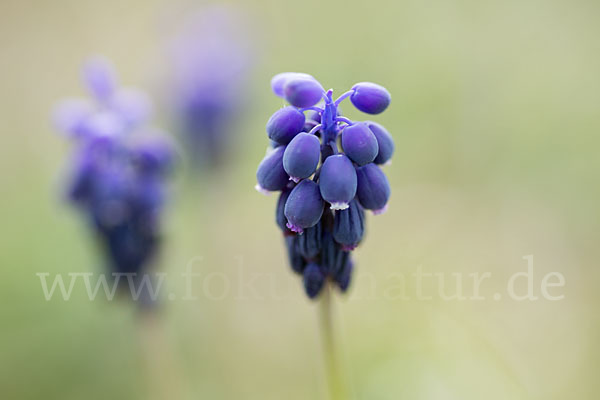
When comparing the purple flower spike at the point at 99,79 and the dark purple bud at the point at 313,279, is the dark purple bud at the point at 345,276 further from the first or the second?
the purple flower spike at the point at 99,79

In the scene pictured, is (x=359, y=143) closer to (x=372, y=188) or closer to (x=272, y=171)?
(x=372, y=188)

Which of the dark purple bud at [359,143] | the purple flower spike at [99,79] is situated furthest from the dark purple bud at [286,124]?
the purple flower spike at [99,79]

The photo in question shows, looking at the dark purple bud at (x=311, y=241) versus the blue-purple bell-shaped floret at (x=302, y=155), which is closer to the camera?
the blue-purple bell-shaped floret at (x=302, y=155)

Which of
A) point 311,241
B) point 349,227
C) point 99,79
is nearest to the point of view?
point 349,227

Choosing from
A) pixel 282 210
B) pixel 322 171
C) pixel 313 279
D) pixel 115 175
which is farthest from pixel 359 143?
pixel 115 175

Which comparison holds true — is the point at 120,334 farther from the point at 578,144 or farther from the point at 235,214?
the point at 578,144
